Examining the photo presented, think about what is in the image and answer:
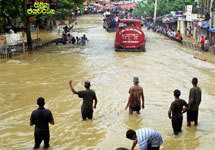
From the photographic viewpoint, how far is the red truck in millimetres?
22438

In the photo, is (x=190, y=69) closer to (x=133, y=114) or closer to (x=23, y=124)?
(x=133, y=114)

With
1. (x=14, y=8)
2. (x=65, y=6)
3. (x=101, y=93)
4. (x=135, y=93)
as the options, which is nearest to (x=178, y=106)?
(x=135, y=93)

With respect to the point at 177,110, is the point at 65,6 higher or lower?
higher

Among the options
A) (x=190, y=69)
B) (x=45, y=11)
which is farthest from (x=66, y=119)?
(x=45, y=11)

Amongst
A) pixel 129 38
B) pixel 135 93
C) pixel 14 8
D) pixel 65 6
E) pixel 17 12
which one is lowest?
pixel 135 93

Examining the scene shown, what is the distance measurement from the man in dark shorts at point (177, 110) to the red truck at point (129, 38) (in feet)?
50.3

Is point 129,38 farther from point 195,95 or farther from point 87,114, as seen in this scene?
point 195,95

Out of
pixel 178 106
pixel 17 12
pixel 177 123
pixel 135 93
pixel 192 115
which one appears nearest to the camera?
pixel 178 106

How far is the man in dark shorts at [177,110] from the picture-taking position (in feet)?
24.2

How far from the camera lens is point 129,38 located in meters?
22.7

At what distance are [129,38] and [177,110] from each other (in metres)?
15.7

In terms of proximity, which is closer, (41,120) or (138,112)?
(41,120)

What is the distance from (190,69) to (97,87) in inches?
274

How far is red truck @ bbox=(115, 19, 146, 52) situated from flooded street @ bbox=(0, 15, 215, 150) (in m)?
0.85
